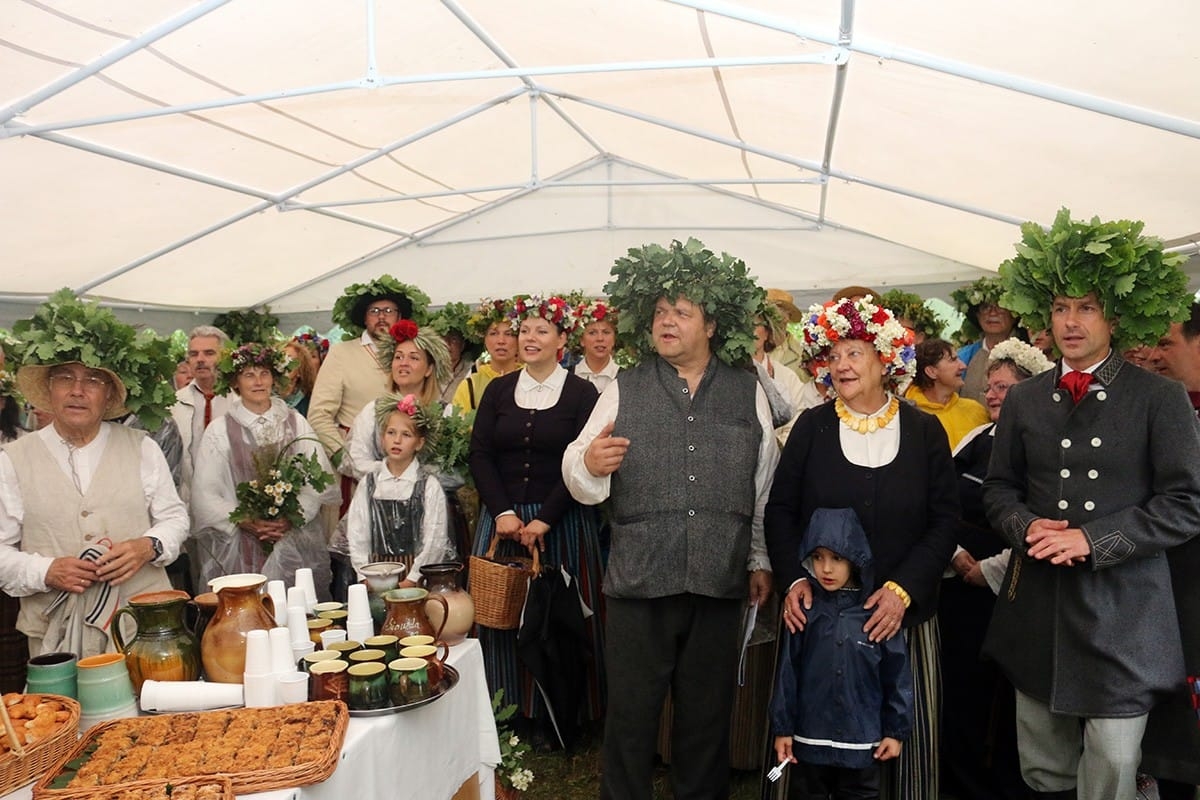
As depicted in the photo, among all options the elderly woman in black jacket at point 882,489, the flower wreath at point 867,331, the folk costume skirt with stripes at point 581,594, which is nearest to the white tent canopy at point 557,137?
the flower wreath at point 867,331

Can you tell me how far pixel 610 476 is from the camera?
9.86ft

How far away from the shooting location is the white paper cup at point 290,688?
1.98 meters

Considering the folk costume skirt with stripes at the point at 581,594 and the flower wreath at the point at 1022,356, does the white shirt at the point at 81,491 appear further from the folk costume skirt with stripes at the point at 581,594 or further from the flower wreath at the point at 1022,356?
the flower wreath at the point at 1022,356

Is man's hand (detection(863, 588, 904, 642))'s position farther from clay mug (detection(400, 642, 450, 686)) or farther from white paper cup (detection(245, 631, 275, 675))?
white paper cup (detection(245, 631, 275, 675))

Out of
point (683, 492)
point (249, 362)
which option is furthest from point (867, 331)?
point (249, 362)

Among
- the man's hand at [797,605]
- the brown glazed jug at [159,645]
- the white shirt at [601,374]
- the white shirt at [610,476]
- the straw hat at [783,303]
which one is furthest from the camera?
the straw hat at [783,303]

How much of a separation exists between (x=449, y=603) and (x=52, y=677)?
959 mm

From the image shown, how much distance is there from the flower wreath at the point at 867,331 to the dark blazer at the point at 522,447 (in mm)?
1259

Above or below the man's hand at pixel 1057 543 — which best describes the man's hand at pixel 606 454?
above

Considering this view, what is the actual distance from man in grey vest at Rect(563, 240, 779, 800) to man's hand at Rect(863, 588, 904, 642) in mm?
428

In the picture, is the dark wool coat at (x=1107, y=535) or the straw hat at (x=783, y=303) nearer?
the dark wool coat at (x=1107, y=535)

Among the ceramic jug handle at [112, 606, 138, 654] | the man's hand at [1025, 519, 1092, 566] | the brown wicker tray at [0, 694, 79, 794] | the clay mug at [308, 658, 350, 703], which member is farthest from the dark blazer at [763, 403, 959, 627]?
the brown wicker tray at [0, 694, 79, 794]

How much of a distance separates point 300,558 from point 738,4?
381 cm

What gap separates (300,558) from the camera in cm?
395
